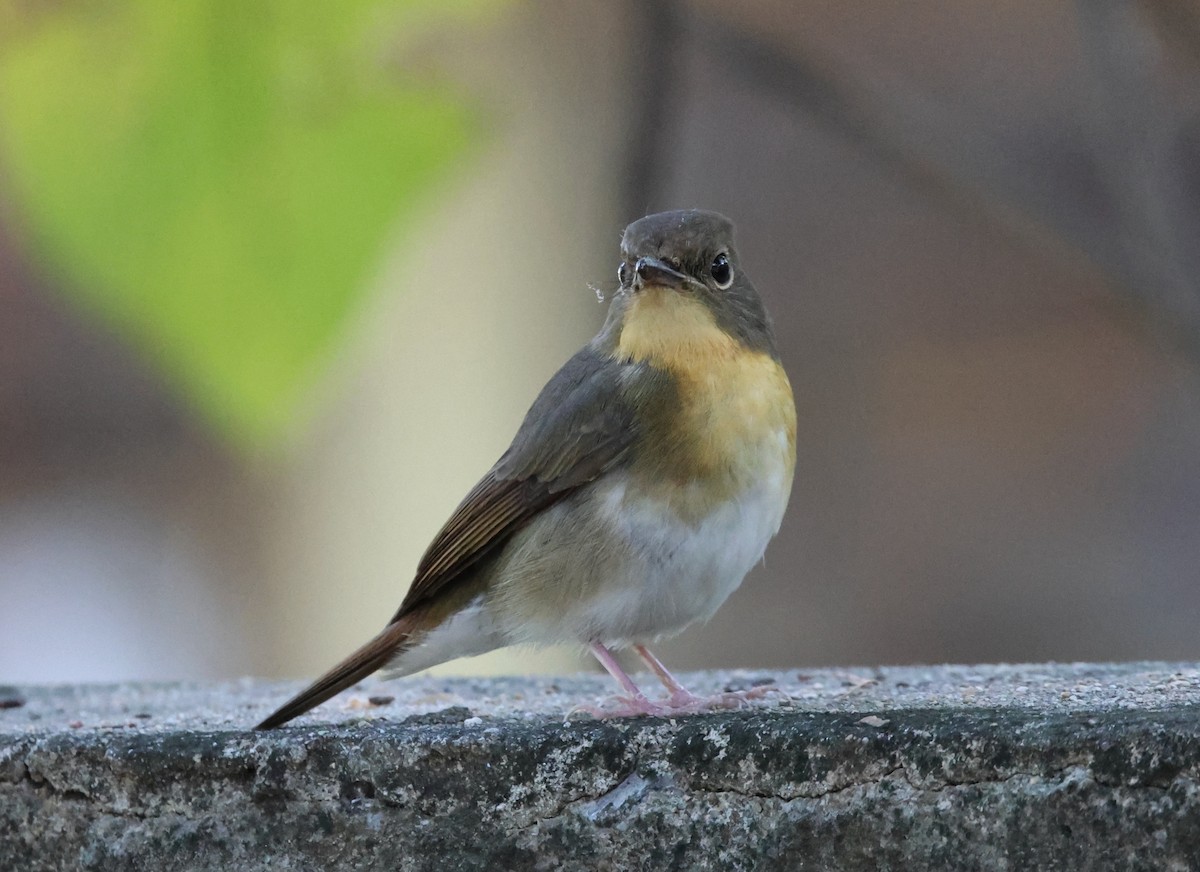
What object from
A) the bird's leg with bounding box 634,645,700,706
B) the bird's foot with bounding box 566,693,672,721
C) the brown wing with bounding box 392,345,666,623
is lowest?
the bird's foot with bounding box 566,693,672,721

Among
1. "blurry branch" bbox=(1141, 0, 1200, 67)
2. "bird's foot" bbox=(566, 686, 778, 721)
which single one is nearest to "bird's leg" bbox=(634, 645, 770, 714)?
"bird's foot" bbox=(566, 686, 778, 721)

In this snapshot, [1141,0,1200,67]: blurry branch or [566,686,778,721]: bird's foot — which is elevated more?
[1141,0,1200,67]: blurry branch

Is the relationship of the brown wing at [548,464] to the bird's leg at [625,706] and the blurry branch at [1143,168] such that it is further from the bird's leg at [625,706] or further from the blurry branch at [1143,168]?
the blurry branch at [1143,168]

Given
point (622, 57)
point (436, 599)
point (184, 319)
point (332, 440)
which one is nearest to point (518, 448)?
point (436, 599)

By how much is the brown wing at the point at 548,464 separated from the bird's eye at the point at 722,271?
0.32 m

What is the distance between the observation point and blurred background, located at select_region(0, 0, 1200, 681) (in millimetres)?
3381

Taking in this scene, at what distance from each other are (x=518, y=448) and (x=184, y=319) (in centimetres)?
85

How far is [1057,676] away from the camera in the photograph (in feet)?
12.2

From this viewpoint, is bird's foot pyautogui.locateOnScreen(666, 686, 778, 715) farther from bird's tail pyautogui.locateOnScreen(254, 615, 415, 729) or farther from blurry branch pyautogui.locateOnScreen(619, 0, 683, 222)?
blurry branch pyautogui.locateOnScreen(619, 0, 683, 222)

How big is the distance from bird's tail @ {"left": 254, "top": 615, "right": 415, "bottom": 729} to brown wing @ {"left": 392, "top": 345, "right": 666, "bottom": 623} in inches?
3.3

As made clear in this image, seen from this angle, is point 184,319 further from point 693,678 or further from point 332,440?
point 332,440

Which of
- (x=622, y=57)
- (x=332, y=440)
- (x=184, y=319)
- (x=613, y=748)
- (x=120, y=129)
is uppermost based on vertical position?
(x=622, y=57)

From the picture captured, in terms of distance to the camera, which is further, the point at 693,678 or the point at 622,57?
the point at 622,57

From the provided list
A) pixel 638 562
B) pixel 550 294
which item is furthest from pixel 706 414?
pixel 550 294
